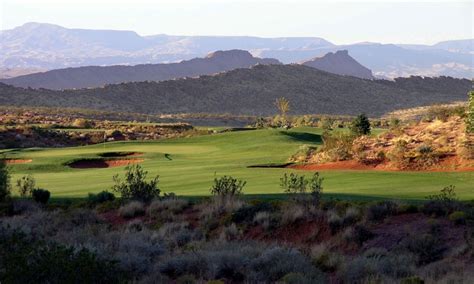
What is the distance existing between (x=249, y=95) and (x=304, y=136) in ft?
240

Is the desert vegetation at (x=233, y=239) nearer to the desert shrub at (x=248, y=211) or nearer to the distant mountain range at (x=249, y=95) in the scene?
the desert shrub at (x=248, y=211)

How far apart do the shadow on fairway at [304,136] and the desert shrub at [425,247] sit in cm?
3219

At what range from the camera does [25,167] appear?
3194 cm

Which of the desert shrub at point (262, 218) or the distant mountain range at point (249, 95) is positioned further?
the distant mountain range at point (249, 95)

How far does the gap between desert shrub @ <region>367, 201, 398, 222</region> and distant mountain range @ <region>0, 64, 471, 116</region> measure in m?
95.1

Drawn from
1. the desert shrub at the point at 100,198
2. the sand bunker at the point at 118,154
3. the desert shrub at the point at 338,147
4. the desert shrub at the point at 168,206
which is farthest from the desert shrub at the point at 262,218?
the sand bunker at the point at 118,154

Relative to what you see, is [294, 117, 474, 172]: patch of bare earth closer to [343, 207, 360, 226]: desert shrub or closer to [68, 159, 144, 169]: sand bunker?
[68, 159, 144, 169]: sand bunker

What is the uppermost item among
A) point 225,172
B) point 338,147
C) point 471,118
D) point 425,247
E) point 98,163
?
point 471,118

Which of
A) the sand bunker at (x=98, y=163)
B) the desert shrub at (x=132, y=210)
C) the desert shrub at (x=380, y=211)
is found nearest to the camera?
the desert shrub at (x=380, y=211)

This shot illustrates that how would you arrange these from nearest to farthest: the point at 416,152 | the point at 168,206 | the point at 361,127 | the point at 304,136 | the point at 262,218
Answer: the point at 262,218, the point at 168,206, the point at 416,152, the point at 361,127, the point at 304,136

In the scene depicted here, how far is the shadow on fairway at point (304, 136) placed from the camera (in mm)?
45469

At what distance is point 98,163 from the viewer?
1379 inches

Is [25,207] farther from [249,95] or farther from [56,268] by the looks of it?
[249,95]

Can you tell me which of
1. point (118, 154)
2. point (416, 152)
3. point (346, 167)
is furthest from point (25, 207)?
point (118, 154)
